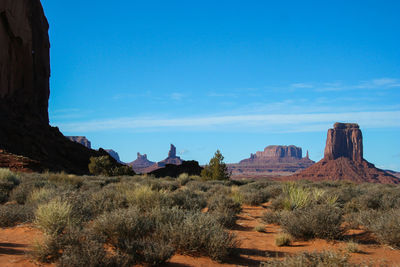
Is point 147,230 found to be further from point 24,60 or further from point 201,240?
point 24,60

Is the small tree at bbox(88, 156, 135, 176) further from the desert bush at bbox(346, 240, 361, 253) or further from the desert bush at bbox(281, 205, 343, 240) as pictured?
the desert bush at bbox(346, 240, 361, 253)

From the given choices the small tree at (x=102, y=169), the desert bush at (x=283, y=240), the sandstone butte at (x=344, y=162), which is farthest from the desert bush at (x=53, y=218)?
the sandstone butte at (x=344, y=162)

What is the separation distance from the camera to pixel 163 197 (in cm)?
903

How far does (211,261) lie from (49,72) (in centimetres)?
6671

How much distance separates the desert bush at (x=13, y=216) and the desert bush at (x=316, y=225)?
20.1 ft

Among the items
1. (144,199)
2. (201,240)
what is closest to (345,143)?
(144,199)

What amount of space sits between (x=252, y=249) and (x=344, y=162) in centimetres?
15593

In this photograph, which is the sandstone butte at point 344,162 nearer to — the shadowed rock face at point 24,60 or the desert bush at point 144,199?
the shadowed rock face at point 24,60

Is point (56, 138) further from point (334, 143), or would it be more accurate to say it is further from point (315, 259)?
point (334, 143)

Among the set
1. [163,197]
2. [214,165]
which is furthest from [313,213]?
[214,165]

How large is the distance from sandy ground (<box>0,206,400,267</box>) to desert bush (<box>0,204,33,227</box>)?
34cm

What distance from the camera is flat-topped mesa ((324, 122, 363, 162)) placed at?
15218 cm

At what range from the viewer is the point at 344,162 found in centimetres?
14588

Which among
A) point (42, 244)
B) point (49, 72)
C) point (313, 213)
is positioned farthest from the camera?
point (49, 72)
